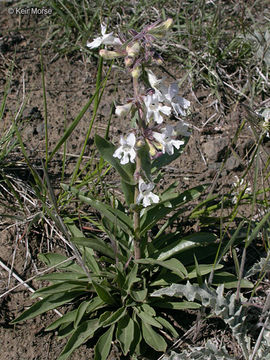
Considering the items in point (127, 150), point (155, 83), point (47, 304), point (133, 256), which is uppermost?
point (155, 83)

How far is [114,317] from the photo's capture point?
2912mm

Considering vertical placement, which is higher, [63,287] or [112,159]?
[112,159]

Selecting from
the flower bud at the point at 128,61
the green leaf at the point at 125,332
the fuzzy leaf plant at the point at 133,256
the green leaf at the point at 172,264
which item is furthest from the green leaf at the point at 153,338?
the flower bud at the point at 128,61

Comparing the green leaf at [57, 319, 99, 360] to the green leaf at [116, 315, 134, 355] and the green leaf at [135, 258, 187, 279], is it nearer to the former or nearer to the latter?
the green leaf at [116, 315, 134, 355]

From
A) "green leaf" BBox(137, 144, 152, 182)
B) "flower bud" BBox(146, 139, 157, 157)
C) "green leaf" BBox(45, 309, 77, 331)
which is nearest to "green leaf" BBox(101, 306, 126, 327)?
"green leaf" BBox(45, 309, 77, 331)

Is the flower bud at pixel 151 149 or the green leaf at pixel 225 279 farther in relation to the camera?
the green leaf at pixel 225 279

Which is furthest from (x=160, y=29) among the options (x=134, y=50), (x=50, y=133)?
(x=50, y=133)

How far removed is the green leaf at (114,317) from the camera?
286 centimetres

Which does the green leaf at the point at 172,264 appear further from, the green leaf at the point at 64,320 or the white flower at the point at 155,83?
the white flower at the point at 155,83

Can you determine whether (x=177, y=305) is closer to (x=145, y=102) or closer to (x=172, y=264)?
(x=172, y=264)

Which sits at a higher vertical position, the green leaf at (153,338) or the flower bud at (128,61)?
the flower bud at (128,61)

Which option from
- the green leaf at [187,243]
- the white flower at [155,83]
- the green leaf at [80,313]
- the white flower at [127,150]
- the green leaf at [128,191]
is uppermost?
the white flower at [155,83]

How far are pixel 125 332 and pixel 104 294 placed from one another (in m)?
0.28

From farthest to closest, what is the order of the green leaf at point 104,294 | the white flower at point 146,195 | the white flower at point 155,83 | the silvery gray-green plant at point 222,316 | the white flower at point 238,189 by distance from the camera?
the white flower at point 238,189 < the green leaf at point 104,294 < the silvery gray-green plant at point 222,316 < the white flower at point 146,195 < the white flower at point 155,83
